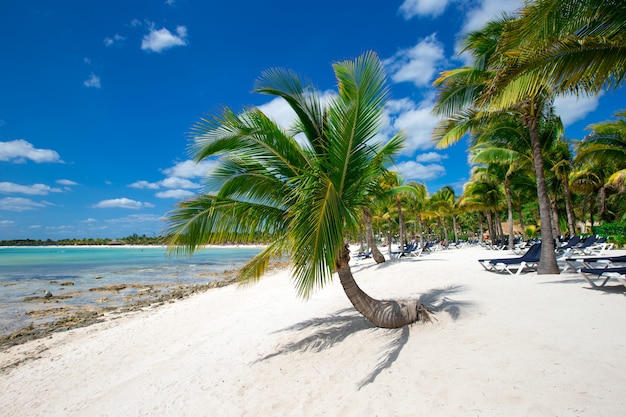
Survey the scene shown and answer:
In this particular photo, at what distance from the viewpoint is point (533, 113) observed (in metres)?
9.23

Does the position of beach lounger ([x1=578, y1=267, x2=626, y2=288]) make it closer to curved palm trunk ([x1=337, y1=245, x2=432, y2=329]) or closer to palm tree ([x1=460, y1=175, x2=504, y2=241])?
curved palm trunk ([x1=337, y1=245, x2=432, y2=329])

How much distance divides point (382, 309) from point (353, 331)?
0.74 metres

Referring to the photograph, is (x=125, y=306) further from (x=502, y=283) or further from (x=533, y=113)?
(x=533, y=113)

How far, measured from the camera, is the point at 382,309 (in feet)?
17.4

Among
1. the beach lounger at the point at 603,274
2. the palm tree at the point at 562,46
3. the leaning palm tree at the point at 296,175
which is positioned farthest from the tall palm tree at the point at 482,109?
the leaning palm tree at the point at 296,175

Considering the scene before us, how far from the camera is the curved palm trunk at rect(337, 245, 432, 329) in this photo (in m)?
5.22

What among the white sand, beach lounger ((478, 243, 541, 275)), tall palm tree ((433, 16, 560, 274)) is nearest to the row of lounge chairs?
beach lounger ((478, 243, 541, 275))

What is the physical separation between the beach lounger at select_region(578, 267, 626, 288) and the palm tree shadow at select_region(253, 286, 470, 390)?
2315mm

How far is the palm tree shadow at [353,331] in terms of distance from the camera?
4401 millimetres

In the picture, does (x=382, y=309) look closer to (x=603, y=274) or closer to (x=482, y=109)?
(x=603, y=274)

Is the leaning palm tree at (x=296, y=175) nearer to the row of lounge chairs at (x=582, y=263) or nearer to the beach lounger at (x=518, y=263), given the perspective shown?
the row of lounge chairs at (x=582, y=263)

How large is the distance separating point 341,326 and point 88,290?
720 inches

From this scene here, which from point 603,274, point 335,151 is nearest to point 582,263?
point 603,274

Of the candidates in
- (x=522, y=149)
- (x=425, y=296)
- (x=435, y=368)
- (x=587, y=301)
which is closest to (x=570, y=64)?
(x=587, y=301)
